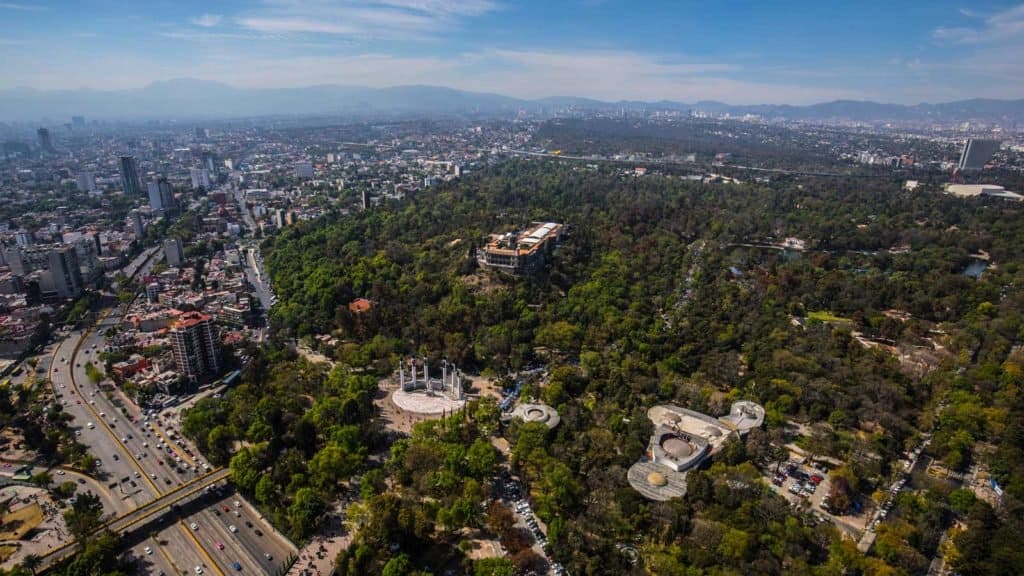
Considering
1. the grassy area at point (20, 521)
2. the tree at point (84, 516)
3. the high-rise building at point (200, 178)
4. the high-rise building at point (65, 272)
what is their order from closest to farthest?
the tree at point (84, 516)
the grassy area at point (20, 521)
the high-rise building at point (65, 272)
the high-rise building at point (200, 178)

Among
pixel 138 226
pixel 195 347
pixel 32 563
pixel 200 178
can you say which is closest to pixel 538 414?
pixel 32 563

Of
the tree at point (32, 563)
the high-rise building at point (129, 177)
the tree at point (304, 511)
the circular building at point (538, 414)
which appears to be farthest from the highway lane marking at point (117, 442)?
the high-rise building at point (129, 177)

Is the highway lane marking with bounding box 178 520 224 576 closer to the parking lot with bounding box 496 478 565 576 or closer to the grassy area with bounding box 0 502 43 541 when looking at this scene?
the grassy area with bounding box 0 502 43 541

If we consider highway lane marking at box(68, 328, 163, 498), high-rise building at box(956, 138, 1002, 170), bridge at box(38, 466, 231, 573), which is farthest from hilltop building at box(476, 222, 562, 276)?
high-rise building at box(956, 138, 1002, 170)

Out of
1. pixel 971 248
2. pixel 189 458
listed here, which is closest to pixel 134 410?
pixel 189 458

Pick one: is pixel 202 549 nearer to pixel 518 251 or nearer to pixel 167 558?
pixel 167 558

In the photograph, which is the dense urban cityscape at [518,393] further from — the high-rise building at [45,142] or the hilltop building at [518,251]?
the high-rise building at [45,142]
